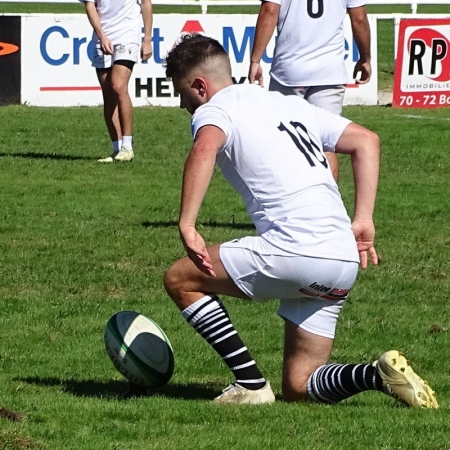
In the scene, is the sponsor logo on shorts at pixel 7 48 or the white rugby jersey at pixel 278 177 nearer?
the white rugby jersey at pixel 278 177

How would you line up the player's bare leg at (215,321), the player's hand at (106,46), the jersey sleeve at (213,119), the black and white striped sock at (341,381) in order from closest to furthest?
the jersey sleeve at (213,119) < the black and white striped sock at (341,381) < the player's bare leg at (215,321) < the player's hand at (106,46)

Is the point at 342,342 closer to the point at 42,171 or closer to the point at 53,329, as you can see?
the point at 53,329

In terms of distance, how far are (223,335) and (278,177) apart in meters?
0.74

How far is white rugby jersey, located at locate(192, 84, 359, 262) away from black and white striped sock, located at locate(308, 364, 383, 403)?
0.47m

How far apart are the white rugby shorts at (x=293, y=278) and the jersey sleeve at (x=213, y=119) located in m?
0.49

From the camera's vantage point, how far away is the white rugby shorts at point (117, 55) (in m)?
13.3

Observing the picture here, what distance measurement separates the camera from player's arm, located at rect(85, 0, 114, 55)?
13.1 meters

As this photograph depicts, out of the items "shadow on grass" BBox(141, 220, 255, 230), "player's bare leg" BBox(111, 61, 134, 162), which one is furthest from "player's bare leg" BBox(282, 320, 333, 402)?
"player's bare leg" BBox(111, 61, 134, 162)

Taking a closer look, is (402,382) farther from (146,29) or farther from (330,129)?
(146,29)

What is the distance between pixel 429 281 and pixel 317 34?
210 cm

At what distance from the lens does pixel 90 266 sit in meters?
8.73

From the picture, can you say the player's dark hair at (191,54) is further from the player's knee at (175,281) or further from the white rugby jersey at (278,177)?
the player's knee at (175,281)

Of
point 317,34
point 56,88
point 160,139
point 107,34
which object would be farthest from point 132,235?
point 56,88

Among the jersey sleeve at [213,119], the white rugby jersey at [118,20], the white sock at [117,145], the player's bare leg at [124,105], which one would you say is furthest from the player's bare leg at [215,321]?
the white rugby jersey at [118,20]
